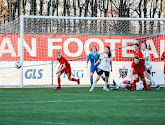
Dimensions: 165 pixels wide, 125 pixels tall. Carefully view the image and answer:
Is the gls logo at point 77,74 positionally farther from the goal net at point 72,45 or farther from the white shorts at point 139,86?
the white shorts at point 139,86

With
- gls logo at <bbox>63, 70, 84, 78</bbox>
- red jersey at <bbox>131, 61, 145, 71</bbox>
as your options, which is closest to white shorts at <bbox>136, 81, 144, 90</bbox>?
red jersey at <bbox>131, 61, 145, 71</bbox>

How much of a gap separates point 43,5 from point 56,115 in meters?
13.6

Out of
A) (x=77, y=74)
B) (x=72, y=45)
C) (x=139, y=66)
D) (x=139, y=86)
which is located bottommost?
(x=139, y=86)

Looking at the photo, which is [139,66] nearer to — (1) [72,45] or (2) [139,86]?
(2) [139,86]

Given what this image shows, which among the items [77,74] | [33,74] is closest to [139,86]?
[77,74]

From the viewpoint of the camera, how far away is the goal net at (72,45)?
17.6 metres

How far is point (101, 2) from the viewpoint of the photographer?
20234 millimetres

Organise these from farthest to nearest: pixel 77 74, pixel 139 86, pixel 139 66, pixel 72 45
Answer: pixel 72 45
pixel 77 74
pixel 139 86
pixel 139 66

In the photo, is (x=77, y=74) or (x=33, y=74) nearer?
(x=33, y=74)

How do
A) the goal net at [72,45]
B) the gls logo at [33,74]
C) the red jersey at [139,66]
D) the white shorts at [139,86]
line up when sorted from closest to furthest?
the red jersey at [139,66], the white shorts at [139,86], the gls logo at [33,74], the goal net at [72,45]

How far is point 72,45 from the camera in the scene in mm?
18375

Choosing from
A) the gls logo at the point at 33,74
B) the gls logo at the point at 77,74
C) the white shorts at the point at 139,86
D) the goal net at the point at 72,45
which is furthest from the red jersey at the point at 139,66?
the gls logo at the point at 33,74

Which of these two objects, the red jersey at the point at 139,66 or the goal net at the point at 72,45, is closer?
the red jersey at the point at 139,66

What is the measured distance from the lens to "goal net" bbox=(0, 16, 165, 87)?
17641mm
